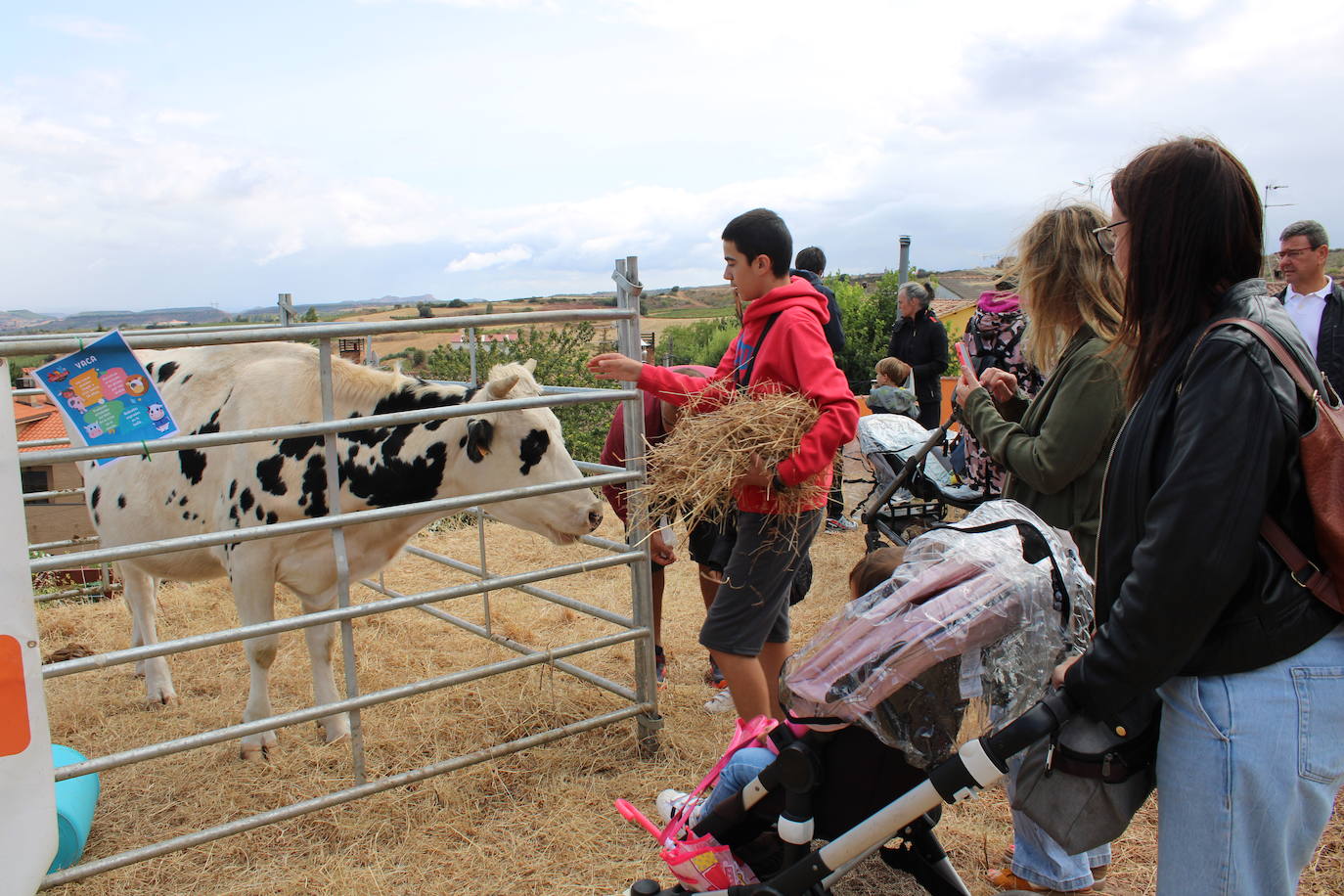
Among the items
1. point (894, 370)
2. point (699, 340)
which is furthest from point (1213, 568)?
point (699, 340)

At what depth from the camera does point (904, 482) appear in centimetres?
535

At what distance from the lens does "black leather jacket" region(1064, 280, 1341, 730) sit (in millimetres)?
1406

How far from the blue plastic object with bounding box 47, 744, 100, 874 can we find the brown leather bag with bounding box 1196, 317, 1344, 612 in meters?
3.24

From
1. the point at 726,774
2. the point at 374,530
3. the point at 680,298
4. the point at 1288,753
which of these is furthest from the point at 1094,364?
the point at 680,298

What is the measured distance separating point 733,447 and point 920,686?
1.15 m

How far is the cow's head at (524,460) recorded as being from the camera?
3.82 metres

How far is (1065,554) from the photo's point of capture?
1.91m

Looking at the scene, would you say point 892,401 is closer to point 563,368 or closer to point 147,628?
point 147,628

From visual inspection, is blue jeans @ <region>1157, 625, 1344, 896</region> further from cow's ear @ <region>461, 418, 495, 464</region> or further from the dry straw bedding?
cow's ear @ <region>461, 418, 495, 464</region>

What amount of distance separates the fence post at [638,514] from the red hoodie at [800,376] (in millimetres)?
425

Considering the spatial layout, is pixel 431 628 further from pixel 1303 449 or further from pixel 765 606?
pixel 1303 449

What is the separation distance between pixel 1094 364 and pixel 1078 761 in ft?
3.96

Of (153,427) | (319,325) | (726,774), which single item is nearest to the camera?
(726,774)

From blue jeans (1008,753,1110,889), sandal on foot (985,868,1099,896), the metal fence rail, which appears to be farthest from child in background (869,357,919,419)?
blue jeans (1008,753,1110,889)
